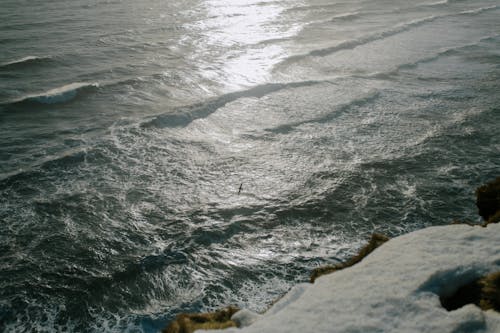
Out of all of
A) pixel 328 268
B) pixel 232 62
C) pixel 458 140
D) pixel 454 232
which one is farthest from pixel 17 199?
pixel 232 62

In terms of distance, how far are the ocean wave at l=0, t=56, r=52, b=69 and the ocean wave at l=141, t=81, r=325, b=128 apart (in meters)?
7.23

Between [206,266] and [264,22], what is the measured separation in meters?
19.9

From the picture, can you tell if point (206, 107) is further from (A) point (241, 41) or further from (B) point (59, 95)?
(A) point (241, 41)

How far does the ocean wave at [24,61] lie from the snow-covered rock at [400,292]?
569 inches

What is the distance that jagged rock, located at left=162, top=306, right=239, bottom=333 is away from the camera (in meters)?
3.85

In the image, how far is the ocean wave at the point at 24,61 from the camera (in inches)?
587

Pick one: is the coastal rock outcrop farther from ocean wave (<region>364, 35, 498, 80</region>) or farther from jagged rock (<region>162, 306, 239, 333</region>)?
ocean wave (<region>364, 35, 498, 80</region>)

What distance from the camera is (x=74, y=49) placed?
17.0m

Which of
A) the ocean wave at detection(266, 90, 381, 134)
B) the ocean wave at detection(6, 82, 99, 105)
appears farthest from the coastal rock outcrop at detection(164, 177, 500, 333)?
the ocean wave at detection(6, 82, 99, 105)

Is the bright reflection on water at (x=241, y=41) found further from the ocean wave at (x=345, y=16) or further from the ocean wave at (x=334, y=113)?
the ocean wave at (x=334, y=113)

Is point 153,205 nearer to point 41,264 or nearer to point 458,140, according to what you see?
point 41,264

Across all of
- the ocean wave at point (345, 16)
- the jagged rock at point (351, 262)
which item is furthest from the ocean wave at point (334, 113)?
the ocean wave at point (345, 16)

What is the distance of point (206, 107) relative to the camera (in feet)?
38.8

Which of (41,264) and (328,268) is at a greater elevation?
(328,268)
